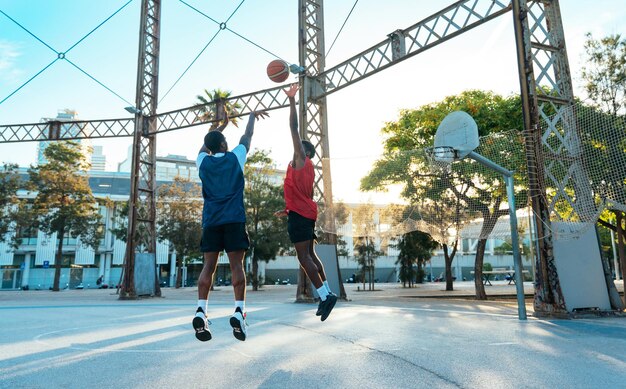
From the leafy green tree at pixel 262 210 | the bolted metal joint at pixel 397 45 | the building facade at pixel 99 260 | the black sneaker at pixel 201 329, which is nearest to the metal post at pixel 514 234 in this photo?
the bolted metal joint at pixel 397 45

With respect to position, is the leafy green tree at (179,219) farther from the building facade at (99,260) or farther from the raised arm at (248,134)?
the raised arm at (248,134)

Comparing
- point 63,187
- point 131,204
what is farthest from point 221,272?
point 131,204

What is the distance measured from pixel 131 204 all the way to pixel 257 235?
1393 cm

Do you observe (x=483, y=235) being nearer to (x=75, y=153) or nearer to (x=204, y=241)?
(x=204, y=241)

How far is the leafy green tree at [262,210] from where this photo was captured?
33.1 metres

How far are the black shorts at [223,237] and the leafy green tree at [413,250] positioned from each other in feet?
94.1

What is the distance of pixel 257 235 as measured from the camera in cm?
3350

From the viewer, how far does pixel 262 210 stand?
33.2 m

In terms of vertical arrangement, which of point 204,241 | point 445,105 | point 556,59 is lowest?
point 204,241

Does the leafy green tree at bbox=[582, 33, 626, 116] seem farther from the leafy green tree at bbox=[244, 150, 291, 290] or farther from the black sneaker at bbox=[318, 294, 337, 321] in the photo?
the leafy green tree at bbox=[244, 150, 291, 290]

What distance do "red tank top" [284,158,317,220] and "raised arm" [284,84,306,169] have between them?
86mm

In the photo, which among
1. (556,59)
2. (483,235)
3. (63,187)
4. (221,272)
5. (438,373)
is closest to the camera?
(438,373)

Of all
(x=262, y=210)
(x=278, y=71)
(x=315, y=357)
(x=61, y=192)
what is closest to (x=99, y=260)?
(x=61, y=192)

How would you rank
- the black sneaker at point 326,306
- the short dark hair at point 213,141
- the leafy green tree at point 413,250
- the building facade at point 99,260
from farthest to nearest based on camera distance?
the building facade at point 99,260 < the leafy green tree at point 413,250 < the black sneaker at point 326,306 < the short dark hair at point 213,141
